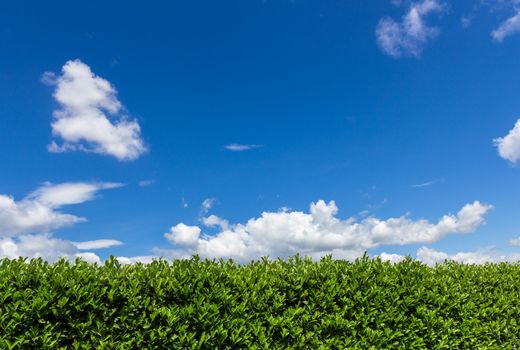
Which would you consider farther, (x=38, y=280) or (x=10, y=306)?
(x=38, y=280)

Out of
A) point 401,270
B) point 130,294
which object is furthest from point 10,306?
point 401,270

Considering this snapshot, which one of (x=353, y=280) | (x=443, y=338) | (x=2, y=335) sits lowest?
(x=2, y=335)

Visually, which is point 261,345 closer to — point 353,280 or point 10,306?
point 353,280

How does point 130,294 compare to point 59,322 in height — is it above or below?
above

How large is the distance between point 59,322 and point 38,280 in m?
0.70

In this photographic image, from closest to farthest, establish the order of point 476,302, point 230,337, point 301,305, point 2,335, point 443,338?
point 2,335 < point 230,337 < point 301,305 < point 443,338 < point 476,302

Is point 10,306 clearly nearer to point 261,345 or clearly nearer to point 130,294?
point 130,294

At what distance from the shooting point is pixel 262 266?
9141 mm

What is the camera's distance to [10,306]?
6.36 m

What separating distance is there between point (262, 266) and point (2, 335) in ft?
14.9

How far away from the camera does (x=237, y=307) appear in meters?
7.71

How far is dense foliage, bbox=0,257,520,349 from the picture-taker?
6.63 m

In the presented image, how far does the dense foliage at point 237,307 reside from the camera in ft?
21.8

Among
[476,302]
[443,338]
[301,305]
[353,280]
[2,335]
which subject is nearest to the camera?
[2,335]
